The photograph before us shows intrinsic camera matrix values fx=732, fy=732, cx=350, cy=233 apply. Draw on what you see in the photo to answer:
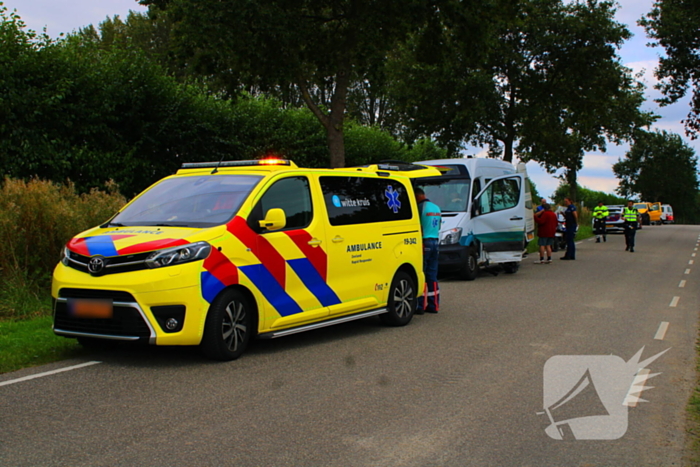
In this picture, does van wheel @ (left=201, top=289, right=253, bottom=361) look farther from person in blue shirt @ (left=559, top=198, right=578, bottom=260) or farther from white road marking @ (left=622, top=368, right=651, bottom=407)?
person in blue shirt @ (left=559, top=198, right=578, bottom=260)

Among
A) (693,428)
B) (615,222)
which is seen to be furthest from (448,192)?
(615,222)

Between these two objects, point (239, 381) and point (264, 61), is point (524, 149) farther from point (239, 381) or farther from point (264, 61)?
point (239, 381)

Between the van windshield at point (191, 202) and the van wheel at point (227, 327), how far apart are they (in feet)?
2.63

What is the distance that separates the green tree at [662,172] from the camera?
4171 inches

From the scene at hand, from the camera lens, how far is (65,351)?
754cm

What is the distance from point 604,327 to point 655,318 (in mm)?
→ 1499

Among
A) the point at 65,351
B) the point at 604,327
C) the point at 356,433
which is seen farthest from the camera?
the point at 604,327

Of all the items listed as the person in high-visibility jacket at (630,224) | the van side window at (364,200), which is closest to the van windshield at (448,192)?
the van side window at (364,200)

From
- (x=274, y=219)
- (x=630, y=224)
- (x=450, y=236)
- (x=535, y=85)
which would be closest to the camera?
(x=274, y=219)

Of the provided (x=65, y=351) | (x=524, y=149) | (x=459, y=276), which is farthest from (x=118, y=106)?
(x=524, y=149)

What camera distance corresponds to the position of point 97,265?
22.5ft

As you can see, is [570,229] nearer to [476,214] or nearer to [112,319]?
[476,214]

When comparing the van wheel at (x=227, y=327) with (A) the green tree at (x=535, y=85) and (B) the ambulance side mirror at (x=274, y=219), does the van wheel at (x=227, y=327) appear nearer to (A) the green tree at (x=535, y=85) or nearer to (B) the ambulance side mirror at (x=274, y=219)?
(B) the ambulance side mirror at (x=274, y=219)

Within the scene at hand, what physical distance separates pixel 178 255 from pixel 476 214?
1039 cm
